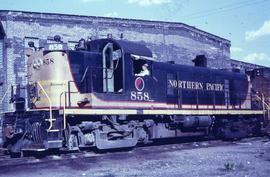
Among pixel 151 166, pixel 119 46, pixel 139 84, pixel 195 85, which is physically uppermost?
pixel 119 46

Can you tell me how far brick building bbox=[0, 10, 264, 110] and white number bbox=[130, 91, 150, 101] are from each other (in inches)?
174

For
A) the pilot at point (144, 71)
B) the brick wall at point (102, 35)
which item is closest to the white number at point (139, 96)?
the pilot at point (144, 71)

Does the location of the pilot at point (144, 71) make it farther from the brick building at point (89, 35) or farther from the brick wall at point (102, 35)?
the brick wall at point (102, 35)

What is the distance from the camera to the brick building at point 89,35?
19641 millimetres

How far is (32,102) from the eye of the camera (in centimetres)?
1130

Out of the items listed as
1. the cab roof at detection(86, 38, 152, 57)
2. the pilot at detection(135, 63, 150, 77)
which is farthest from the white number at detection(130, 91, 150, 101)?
the cab roof at detection(86, 38, 152, 57)

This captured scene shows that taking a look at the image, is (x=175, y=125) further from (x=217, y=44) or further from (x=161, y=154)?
(x=217, y=44)

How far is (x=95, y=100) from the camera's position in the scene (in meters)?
10.8

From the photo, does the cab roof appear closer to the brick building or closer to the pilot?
the pilot

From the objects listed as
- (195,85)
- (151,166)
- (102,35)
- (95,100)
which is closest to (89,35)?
(102,35)

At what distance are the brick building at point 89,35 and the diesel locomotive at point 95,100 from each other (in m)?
3.11

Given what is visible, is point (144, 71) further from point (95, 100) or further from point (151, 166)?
point (151, 166)

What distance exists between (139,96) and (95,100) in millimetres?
1978

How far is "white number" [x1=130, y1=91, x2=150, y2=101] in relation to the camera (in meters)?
11.9
